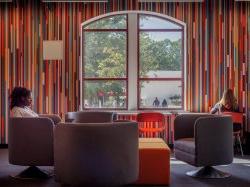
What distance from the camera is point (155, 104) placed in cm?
962

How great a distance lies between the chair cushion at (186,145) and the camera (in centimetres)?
624

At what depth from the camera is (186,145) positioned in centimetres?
641

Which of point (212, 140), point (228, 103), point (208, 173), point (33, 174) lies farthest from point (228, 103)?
point (33, 174)

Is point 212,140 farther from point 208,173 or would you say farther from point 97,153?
point 97,153

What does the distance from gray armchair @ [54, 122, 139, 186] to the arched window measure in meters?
4.71

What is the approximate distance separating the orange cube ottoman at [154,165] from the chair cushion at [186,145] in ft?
1.88

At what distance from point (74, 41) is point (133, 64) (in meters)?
1.34

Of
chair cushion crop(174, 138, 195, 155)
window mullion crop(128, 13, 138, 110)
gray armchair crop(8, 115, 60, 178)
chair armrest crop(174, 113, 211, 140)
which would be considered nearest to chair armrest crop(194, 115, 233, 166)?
chair cushion crop(174, 138, 195, 155)

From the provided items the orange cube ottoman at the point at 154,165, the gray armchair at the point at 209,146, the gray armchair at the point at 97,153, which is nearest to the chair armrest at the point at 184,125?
the gray armchair at the point at 209,146

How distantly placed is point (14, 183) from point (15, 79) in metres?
3.90

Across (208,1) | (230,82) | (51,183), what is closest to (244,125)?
(230,82)

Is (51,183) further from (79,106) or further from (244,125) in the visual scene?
(244,125)

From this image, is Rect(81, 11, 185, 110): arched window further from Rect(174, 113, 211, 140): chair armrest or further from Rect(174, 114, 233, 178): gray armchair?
Rect(174, 114, 233, 178): gray armchair

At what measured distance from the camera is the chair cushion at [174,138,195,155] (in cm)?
624
